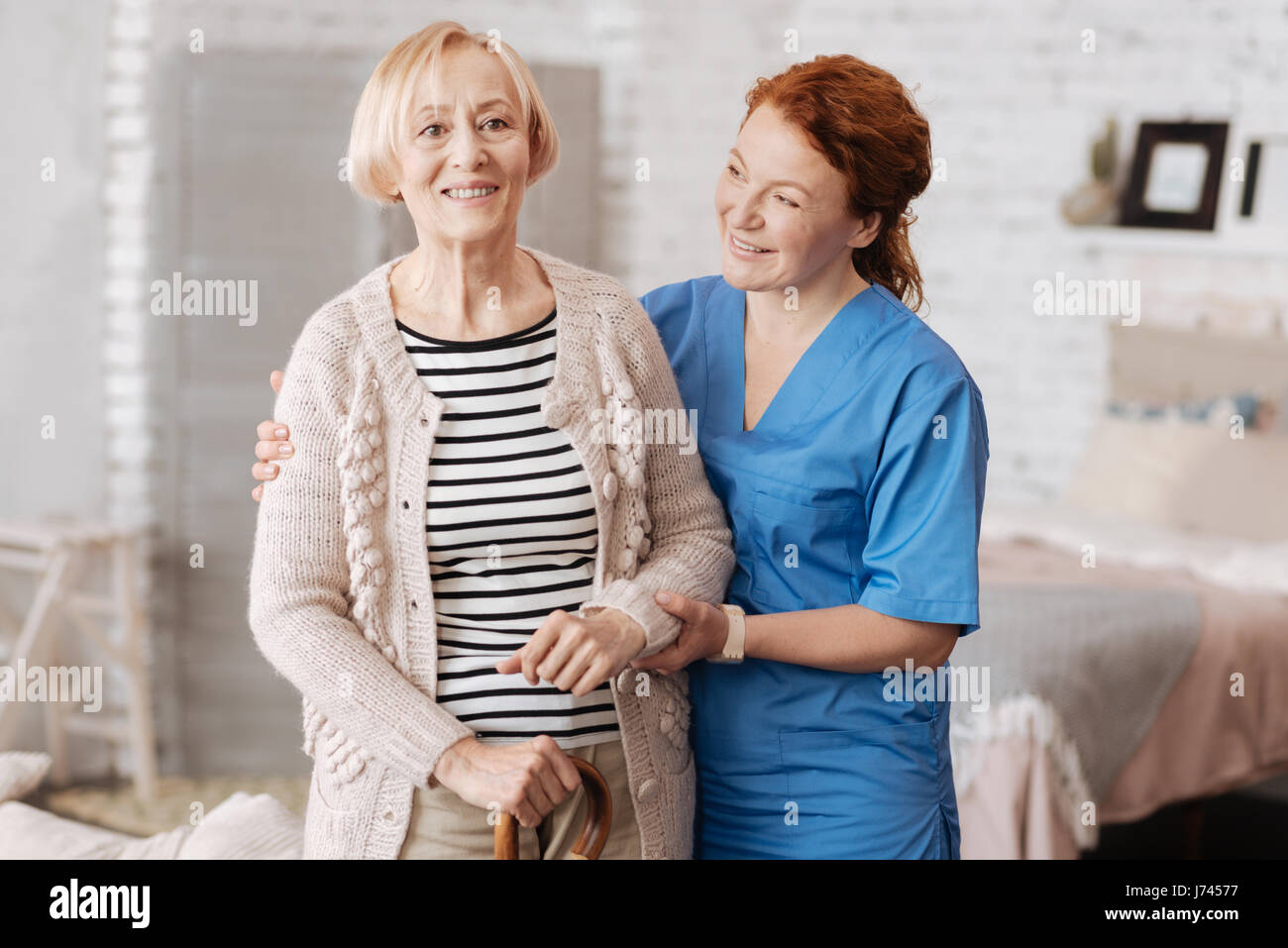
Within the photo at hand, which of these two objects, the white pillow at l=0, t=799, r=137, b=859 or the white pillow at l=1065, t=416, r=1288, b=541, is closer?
the white pillow at l=0, t=799, r=137, b=859

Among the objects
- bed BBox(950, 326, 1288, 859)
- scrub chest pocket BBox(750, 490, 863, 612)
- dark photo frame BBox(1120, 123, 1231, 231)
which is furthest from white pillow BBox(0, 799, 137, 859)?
dark photo frame BBox(1120, 123, 1231, 231)

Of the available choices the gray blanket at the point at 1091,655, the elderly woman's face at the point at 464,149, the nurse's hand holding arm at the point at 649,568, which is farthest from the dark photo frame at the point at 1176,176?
the elderly woman's face at the point at 464,149

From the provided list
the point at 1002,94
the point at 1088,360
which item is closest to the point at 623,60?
the point at 1002,94

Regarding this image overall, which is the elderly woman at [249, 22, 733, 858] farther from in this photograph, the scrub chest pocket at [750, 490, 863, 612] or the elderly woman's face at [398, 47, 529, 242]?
the scrub chest pocket at [750, 490, 863, 612]

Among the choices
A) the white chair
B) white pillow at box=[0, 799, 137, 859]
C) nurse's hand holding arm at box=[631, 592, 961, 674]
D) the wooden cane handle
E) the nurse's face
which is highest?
the nurse's face

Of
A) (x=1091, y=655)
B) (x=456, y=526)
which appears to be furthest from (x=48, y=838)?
(x=1091, y=655)

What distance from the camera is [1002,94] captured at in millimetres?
4539

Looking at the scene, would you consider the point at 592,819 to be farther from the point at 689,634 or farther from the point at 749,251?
the point at 749,251

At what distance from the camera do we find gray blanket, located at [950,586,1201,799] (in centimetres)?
274

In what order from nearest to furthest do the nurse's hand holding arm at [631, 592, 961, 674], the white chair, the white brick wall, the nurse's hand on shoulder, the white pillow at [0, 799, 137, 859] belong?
the nurse's hand on shoulder < the nurse's hand holding arm at [631, 592, 961, 674] < the white pillow at [0, 799, 137, 859] < the white chair < the white brick wall

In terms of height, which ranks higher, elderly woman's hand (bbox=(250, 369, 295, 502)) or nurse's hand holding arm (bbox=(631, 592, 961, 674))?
elderly woman's hand (bbox=(250, 369, 295, 502))

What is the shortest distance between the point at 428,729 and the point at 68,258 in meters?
3.28

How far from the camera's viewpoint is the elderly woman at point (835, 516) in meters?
1.46

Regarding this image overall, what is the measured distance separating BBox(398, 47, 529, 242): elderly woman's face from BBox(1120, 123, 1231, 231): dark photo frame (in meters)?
3.59
